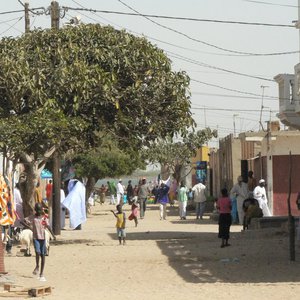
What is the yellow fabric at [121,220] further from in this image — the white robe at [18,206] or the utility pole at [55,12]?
the utility pole at [55,12]

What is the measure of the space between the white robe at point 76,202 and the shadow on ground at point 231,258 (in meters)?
3.69

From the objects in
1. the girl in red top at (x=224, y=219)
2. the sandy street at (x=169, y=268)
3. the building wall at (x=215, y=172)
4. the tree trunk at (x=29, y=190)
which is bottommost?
the sandy street at (x=169, y=268)

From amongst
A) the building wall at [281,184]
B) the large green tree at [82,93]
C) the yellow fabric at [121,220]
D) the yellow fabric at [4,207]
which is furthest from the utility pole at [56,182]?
the yellow fabric at [4,207]

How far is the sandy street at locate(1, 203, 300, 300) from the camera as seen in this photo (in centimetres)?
1602

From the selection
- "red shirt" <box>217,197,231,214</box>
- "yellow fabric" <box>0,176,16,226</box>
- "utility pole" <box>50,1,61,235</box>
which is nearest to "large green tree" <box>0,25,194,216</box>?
"red shirt" <box>217,197,231,214</box>

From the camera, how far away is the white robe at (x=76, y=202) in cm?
3312

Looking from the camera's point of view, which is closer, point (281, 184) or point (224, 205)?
point (224, 205)

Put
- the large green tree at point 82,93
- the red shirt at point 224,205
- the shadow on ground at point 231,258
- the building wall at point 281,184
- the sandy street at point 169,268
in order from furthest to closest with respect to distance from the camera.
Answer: the building wall at point 281,184
the red shirt at point 224,205
the large green tree at point 82,93
the shadow on ground at point 231,258
the sandy street at point 169,268

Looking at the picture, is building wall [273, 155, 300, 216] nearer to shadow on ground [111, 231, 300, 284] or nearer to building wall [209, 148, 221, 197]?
shadow on ground [111, 231, 300, 284]

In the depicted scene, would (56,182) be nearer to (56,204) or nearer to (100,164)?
(56,204)

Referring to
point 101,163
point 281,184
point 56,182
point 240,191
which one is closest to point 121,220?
point 56,182

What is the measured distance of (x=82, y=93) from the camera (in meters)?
24.6

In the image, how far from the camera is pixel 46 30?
2611cm

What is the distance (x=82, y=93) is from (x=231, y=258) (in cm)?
579
